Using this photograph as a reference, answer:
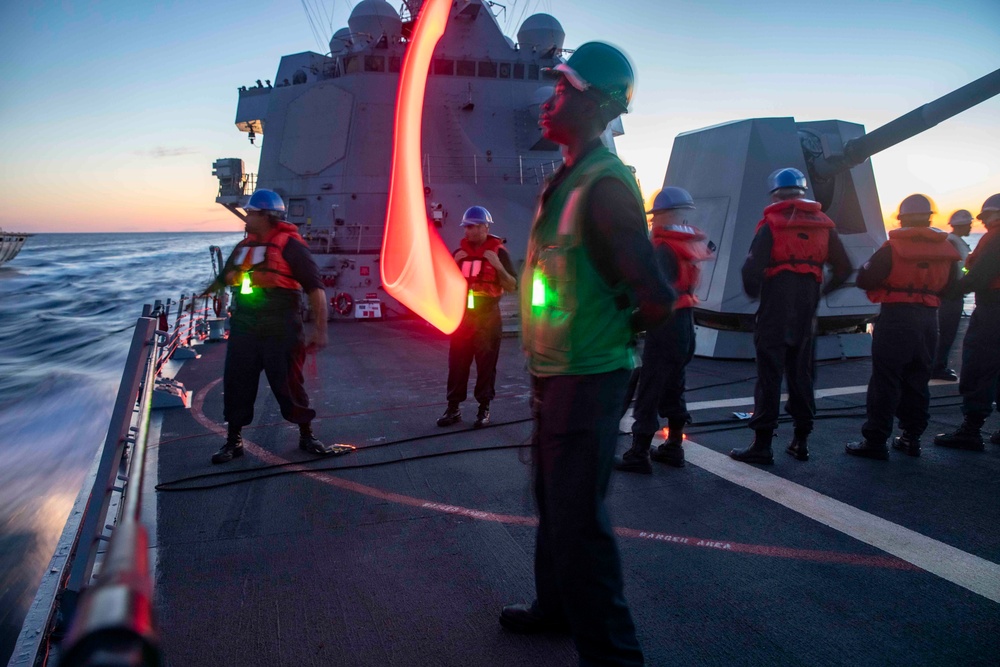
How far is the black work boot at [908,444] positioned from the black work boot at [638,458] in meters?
2.16

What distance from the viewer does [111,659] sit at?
2.08ft

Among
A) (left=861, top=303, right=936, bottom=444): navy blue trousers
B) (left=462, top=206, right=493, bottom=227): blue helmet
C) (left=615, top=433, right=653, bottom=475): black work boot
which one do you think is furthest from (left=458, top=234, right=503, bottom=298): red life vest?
(left=861, top=303, right=936, bottom=444): navy blue trousers

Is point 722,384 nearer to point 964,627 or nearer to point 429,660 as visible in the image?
point 964,627

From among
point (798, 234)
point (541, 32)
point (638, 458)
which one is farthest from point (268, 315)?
point (541, 32)

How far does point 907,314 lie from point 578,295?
13.3 feet

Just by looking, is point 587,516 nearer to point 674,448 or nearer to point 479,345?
point 674,448

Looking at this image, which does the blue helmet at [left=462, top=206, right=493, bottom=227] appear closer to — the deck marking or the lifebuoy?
the deck marking

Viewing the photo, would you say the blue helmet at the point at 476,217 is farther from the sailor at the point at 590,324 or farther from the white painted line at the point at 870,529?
the sailor at the point at 590,324

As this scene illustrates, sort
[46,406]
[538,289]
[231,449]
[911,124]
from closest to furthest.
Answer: [538,289] < [231,449] < [911,124] < [46,406]

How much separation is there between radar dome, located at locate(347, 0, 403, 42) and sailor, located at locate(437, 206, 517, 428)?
12.4 metres

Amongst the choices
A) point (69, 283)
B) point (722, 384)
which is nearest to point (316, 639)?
point (722, 384)

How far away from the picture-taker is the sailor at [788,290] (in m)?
4.62

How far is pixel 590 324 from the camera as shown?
2.09 metres

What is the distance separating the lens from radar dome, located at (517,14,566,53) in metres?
17.8
